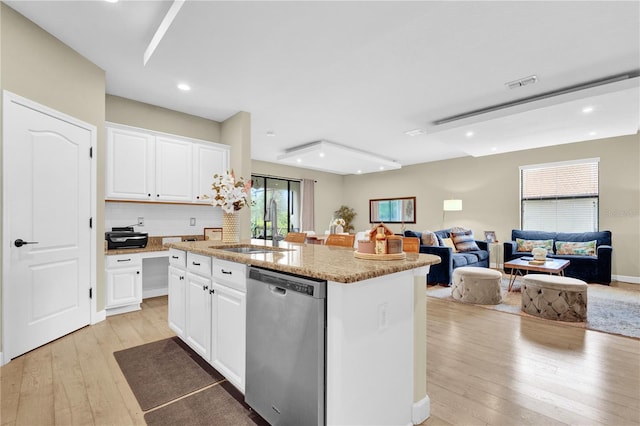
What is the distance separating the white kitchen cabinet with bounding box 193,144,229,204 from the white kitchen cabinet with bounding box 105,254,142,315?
3.89 feet

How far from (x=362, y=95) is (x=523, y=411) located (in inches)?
136

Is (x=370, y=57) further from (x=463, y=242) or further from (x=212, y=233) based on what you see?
(x=463, y=242)

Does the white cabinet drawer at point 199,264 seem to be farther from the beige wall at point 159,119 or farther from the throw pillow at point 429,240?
the throw pillow at point 429,240

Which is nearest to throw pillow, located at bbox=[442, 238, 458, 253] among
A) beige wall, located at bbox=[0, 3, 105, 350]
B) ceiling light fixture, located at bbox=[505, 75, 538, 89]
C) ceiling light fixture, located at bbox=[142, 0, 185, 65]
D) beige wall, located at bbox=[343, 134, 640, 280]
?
beige wall, located at bbox=[343, 134, 640, 280]

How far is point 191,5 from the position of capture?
2098mm

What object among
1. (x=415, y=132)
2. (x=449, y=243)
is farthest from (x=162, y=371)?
(x=449, y=243)

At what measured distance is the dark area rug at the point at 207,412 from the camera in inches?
64.7

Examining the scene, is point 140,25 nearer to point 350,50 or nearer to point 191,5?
point 191,5

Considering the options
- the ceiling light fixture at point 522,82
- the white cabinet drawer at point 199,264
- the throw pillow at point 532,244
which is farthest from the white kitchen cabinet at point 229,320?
the throw pillow at point 532,244

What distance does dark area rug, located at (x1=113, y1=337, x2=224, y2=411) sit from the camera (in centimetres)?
192

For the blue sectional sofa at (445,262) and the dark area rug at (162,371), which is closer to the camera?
the dark area rug at (162,371)

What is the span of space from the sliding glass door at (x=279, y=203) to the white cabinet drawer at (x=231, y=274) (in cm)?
556

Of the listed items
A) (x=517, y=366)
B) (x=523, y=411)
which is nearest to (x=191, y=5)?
(x=523, y=411)

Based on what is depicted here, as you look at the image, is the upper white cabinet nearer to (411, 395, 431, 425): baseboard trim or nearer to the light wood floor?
the light wood floor
